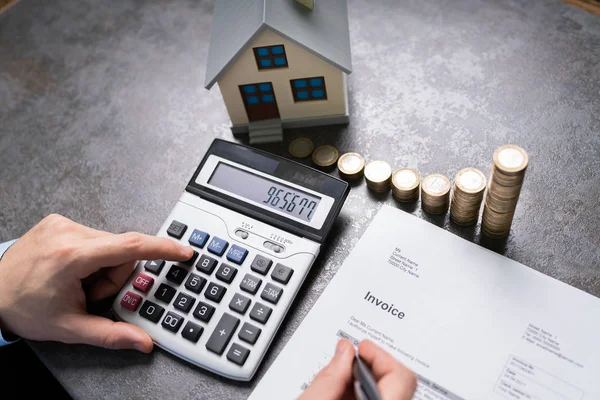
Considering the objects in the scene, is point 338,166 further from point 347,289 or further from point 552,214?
point 552,214

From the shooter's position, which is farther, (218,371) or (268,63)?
(268,63)

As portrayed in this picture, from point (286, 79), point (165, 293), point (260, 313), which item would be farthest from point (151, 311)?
point (286, 79)

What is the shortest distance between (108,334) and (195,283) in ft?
0.37

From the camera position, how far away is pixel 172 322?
2.06 ft

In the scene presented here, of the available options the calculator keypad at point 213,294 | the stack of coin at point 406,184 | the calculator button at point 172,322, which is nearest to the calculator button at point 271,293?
the calculator keypad at point 213,294

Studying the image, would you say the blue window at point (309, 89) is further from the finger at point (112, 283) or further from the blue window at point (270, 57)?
the finger at point (112, 283)

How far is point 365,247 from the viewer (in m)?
0.68

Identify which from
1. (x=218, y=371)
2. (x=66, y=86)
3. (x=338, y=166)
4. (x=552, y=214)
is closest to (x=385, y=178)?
(x=338, y=166)

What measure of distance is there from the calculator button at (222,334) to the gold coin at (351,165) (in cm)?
25

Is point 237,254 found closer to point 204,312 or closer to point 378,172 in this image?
point 204,312

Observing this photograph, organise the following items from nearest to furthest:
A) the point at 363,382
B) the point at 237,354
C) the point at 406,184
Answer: the point at 363,382, the point at 237,354, the point at 406,184

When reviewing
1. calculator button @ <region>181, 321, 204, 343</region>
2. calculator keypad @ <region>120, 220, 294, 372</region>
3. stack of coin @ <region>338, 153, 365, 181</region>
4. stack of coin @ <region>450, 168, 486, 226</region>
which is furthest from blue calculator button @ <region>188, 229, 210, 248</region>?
stack of coin @ <region>450, 168, 486, 226</region>

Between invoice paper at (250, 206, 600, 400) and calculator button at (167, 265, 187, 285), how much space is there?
0.50 ft

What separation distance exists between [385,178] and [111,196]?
40 centimetres
